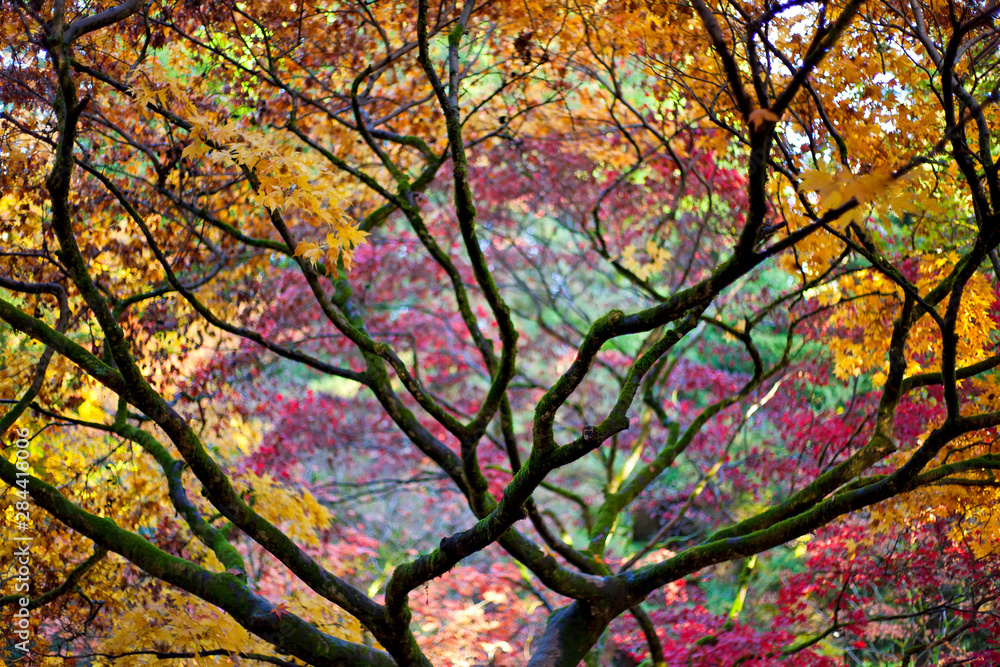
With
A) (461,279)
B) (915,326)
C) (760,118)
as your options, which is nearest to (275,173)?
(760,118)

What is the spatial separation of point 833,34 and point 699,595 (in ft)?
28.1

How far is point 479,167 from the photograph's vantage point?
27.0 ft

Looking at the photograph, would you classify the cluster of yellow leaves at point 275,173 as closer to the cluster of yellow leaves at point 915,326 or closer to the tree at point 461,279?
the tree at point 461,279

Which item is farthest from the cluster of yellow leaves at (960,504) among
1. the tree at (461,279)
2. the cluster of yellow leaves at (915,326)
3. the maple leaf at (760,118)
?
the maple leaf at (760,118)

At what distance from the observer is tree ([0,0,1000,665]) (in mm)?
3037

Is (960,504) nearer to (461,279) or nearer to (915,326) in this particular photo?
(915,326)

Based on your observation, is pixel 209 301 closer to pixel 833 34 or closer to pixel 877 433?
pixel 877 433

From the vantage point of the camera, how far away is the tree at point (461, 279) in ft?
9.96

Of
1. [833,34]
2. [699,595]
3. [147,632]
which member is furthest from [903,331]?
[699,595]

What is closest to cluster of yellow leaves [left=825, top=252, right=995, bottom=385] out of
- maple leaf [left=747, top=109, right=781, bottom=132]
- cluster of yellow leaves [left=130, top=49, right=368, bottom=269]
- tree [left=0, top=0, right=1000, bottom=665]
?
tree [left=0, top=0, right=1000, bottom=665]

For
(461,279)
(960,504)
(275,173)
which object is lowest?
(960,504)

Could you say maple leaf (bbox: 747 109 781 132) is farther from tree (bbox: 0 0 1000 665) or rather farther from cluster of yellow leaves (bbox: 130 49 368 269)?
cluster of yellow leaves (bbox: 130 49 368 269)

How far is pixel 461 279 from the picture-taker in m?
5.47

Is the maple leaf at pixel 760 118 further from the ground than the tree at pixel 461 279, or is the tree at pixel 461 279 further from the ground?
the tree at pixel 461 279
